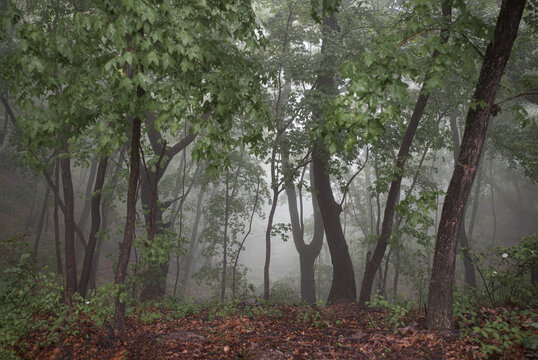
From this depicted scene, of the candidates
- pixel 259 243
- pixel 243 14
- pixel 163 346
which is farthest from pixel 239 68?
pixel 259 243

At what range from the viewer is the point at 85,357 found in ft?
14.4

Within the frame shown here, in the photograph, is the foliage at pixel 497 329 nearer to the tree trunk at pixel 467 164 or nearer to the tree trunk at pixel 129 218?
the tree trunk at pixel 467 164

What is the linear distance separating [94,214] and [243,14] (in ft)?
21.7

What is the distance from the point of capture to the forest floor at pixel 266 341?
14.0ft

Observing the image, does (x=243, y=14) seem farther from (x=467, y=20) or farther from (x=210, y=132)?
(x=467, y=20)

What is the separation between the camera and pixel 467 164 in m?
4.72

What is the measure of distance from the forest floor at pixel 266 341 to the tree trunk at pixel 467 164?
0.49 metres

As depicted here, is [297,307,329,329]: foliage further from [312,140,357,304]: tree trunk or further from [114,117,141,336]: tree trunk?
[312,140,357,304]: tree trunk

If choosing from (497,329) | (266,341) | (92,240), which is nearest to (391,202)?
(497,329)

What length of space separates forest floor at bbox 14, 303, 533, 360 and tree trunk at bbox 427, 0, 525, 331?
0.49m

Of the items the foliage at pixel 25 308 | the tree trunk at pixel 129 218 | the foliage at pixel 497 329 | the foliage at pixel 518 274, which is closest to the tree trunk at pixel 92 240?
the foliage at pixel 25 308

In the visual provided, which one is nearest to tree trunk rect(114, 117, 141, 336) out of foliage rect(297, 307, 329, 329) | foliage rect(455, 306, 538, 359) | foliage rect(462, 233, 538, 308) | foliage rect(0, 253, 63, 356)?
foliage rect(0, 253, 63, 356)

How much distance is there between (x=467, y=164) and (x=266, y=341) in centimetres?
391

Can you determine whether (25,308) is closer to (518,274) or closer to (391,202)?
(391,202)
